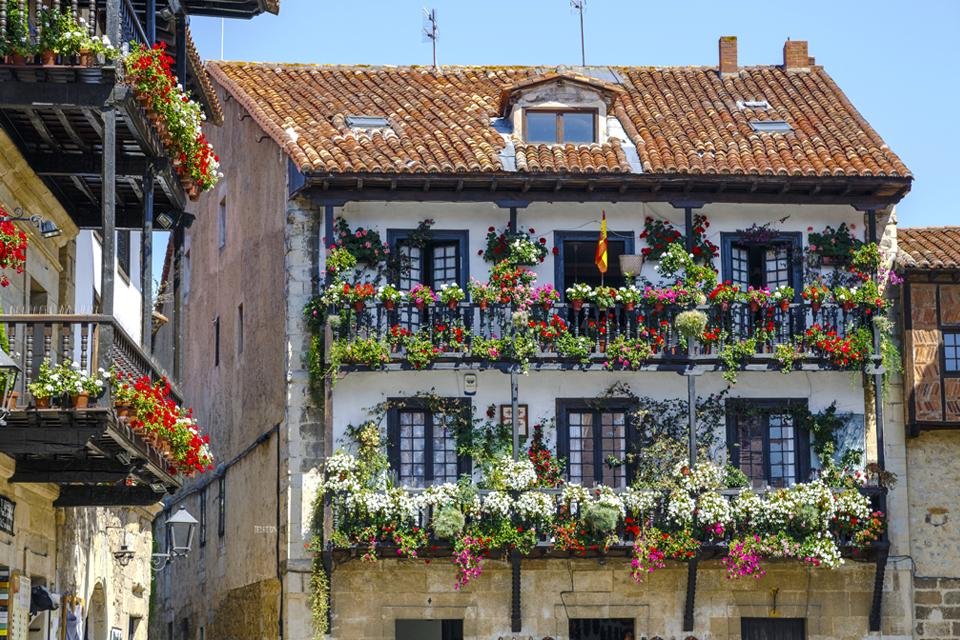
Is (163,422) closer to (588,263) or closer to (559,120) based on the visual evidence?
(588,263)

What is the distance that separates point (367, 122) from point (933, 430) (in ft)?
33.3

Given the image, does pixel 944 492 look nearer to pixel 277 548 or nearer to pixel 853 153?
pixel 853 153

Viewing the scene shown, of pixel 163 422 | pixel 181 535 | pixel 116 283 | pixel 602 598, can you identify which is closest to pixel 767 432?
pixel 602 598

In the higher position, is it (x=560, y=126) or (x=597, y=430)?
(x=560, y=126)

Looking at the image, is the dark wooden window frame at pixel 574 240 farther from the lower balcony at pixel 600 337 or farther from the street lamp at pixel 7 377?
the street lamp at pixel 7 377

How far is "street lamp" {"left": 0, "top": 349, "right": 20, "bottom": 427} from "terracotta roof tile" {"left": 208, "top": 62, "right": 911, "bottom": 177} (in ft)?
41.8

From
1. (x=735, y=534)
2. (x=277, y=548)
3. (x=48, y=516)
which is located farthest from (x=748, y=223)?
(x=48, y=516)

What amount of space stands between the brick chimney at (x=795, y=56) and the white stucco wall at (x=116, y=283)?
12.3 metres

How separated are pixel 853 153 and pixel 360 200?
7.81m

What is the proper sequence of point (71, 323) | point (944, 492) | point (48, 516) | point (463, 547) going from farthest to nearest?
point (944, 492), point (463, 547), point (48, 516), point (71, 323)

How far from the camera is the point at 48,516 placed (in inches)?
947

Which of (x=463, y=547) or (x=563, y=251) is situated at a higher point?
(x=563, y=251)

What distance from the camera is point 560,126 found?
32.5 metres

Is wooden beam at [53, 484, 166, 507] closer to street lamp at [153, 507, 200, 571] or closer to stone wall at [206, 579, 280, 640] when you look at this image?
street lamp at [153, 507, 200, 571]
